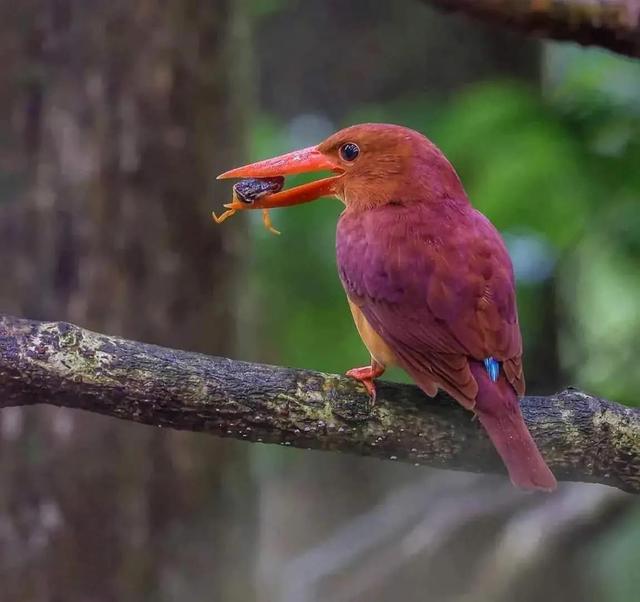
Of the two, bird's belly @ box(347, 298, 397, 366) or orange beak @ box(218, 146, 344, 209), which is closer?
bird's belly @ box(347, 298, 397, 366)

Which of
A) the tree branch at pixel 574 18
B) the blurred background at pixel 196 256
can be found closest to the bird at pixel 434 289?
the tree branch at pixel 574 18

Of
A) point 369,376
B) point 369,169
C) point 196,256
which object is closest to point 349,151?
point 369,169

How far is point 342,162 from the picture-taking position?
2223mm

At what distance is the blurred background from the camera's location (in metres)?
2.77

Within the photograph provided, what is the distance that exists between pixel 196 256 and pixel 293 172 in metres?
0.86

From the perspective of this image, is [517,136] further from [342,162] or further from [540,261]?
[342,162]

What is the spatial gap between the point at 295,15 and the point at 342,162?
240 centimetres

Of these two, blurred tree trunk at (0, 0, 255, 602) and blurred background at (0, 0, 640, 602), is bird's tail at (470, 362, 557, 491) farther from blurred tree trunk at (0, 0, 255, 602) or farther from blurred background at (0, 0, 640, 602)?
blurred tree trunk at (0, 0, 255, 602)

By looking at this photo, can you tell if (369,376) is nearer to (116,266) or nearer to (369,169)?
(369,169)

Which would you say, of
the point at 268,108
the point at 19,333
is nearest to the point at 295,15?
the point at 268,108

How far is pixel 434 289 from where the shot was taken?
1.86 m

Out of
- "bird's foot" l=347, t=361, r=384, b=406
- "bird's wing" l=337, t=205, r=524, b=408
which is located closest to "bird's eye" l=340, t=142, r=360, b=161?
"bird's wing" l=337, t=205, r=524, b=408

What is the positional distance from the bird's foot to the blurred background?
88 cm

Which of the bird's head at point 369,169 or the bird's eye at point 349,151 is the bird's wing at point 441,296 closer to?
the bird's head at point 369,169
